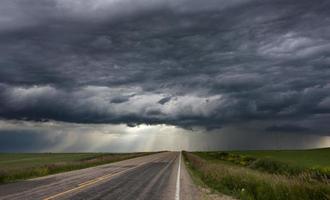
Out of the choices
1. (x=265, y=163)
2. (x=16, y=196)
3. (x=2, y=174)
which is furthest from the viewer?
(x=265, y=163)

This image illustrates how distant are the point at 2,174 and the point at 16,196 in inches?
520

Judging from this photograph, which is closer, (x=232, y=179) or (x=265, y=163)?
(x=232, y=179)

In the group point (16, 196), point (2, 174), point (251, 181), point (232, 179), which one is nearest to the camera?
point (16, 196)

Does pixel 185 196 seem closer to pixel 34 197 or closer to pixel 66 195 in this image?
pixel 66 195

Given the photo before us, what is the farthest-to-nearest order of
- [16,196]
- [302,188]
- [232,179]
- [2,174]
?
[2,174] < [232,179] < [16,196] < [302,188]

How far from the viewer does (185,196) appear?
18.1 meters

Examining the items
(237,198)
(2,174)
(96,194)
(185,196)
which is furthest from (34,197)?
(2,174)

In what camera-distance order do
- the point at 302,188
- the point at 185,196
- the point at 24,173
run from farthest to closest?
the point at 24,173
the point at 185,196
the point at 302,188

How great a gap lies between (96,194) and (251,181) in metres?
8.08

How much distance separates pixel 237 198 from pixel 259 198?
111 cm

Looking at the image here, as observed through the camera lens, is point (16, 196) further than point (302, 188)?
Yes

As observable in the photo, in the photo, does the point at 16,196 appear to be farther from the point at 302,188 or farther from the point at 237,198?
the point at 302,188

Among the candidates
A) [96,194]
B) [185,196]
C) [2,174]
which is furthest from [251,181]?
[2,174]

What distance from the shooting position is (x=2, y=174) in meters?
28.9
